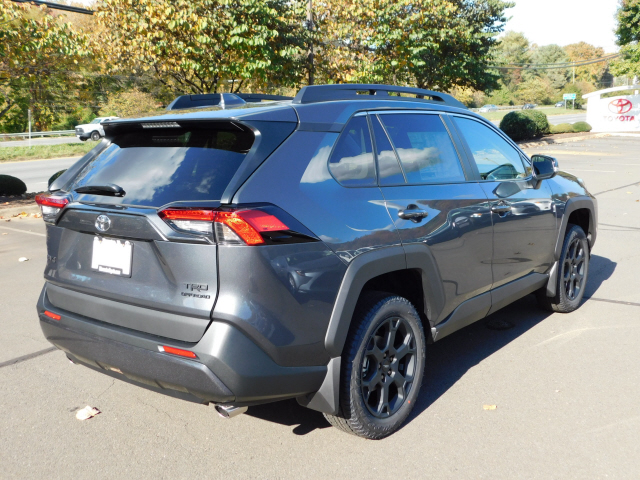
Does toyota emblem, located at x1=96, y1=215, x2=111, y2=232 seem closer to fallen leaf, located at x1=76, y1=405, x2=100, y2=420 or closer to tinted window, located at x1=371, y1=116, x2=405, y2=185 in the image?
fallen leaf, located at x1=76, y1=405, x2=100, y2=420

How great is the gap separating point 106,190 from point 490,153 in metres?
2.62

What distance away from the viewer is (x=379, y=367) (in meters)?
3.17

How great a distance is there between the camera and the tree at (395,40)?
20078 millimetres

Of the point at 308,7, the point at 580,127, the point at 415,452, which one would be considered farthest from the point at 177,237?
the point at 580,127

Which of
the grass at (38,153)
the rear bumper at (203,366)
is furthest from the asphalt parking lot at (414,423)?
the grass at (38,153)

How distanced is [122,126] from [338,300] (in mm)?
1433

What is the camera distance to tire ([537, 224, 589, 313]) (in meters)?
4.99

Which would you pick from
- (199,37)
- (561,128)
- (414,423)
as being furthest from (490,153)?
(561,128)

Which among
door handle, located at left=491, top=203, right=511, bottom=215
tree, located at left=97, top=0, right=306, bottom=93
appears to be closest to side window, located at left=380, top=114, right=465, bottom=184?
door handle, located at left=491, top=203, right=511, bottom=215

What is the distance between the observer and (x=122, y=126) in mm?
3145

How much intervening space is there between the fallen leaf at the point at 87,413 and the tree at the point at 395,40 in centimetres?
1684

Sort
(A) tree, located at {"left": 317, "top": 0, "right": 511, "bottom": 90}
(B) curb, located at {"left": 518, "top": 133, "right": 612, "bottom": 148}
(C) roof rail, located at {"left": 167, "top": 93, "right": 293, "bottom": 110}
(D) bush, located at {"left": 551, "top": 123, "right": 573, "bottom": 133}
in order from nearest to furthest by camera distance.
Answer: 1. (C) roof rail, located at {"left": 167, "top": 93, "right": 293, "bottom": 110}
2. (A) tree, located at {"left": 317, "top": 0, "right": 511, "bottom": 90}
3. (B) curb, located at {"left": 518, "top": 133, "right": 612, "bottom": 148}
4. (D) bush, located at {"left": 551, "top": 123, "right": 573, "bottom": 133}

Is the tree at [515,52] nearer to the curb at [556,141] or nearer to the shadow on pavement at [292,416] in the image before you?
the curb at [556,141]

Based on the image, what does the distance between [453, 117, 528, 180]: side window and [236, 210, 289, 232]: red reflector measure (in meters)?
1.90
